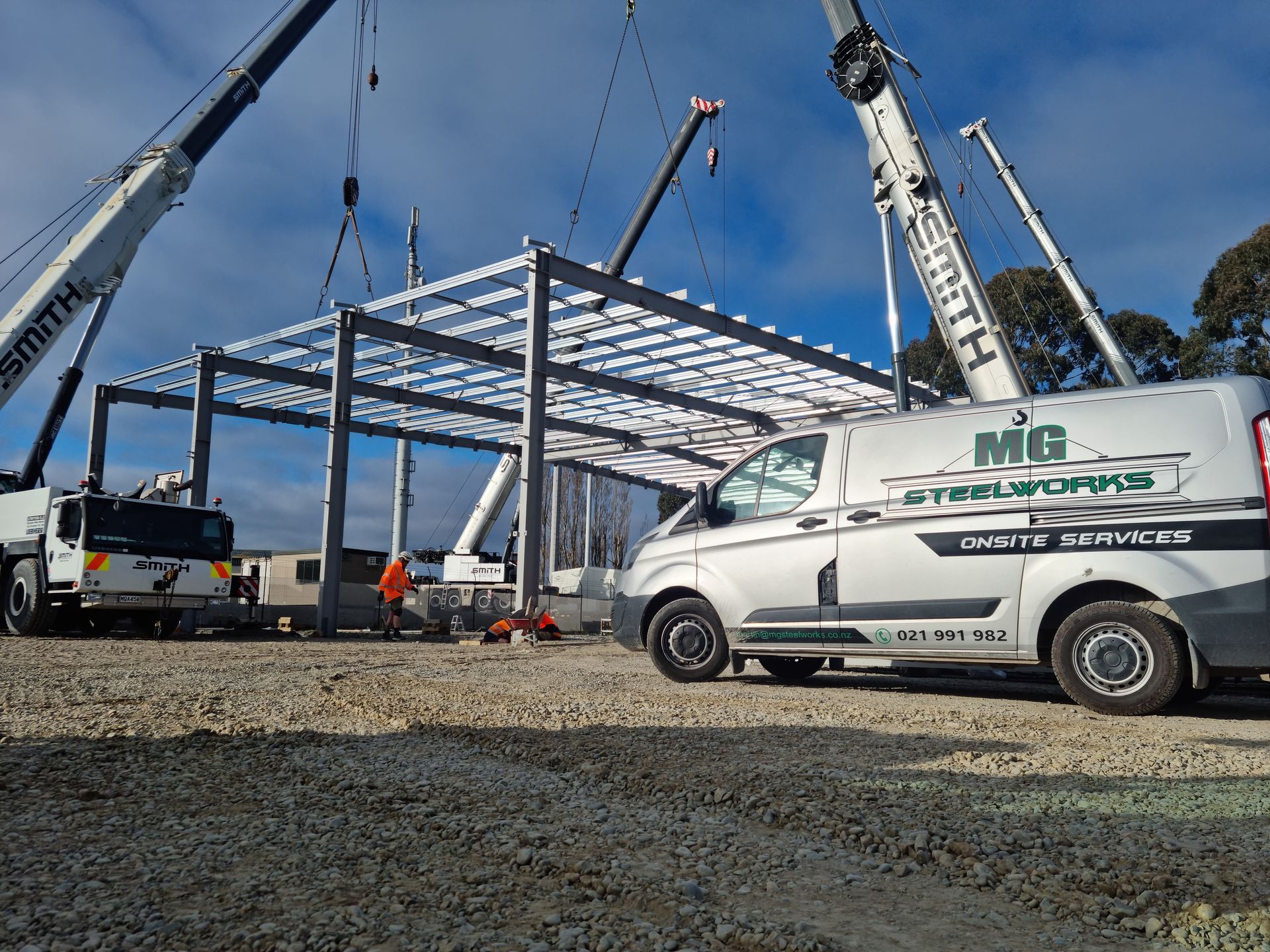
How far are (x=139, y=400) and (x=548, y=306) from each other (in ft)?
46.5

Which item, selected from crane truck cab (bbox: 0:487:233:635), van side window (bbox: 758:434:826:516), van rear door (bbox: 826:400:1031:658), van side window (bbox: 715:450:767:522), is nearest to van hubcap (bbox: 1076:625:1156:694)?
van rear door (bbox: 826:400:1031:658)

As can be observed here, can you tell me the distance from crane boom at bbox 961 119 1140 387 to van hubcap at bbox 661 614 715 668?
9.35m

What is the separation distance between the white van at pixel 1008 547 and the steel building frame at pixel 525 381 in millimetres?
8856

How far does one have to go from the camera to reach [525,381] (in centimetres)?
1775

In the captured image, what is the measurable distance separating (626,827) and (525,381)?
14836 millimetres

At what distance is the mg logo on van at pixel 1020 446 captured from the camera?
6477 millimetres

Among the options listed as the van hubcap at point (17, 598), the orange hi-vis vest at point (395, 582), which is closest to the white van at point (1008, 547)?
the orange hi-vis vest at point (395, 582)

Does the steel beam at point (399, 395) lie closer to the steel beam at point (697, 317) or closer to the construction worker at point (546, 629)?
the steel beam at point (697, 317)

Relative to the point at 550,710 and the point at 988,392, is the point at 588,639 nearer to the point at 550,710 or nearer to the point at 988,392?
the point at 988,392

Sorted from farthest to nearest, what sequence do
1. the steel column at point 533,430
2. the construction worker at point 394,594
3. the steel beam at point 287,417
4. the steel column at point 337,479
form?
the steel beam at point 287,417 → the steel column at point 337,479 → the construction worker at point 394,594 → the steel column at point 533,430

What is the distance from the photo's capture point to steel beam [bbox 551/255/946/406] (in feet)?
55.2

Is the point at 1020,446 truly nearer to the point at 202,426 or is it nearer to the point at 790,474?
the point at 790,474

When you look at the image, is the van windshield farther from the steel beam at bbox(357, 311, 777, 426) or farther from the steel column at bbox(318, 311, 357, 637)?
the steel beam at bbox(357, 311, 777, 426)

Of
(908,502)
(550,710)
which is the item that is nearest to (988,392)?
(908,502)
